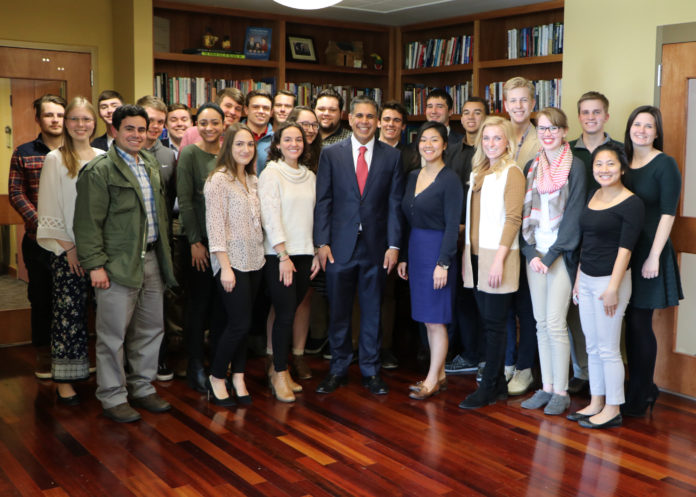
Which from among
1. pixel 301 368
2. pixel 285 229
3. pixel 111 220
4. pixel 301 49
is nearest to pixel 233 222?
pixel 285 229

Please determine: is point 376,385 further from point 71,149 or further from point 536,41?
point 536,41

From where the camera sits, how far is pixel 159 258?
12.7 ft

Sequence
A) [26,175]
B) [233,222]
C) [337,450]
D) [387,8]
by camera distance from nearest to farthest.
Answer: [337,450]
[233,222]
[26,175]
[387,8]

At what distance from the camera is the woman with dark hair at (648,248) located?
369 centimetres

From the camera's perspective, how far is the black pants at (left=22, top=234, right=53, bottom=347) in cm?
450

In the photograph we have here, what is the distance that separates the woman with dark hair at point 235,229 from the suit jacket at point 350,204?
380 mm

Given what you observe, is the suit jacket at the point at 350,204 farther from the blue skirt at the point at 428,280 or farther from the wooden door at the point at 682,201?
the wooden door at the point at 682,201

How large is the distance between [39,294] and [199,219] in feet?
3.95

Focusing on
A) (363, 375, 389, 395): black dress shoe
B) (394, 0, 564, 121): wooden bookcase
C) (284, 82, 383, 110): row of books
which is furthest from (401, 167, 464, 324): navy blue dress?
(284, 82, 383, 110): row of books

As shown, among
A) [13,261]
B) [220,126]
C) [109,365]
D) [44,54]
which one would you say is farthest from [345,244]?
[44,54]

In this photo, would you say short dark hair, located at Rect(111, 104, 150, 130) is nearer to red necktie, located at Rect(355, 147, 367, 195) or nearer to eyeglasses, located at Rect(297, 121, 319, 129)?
eyeglasses, located at Rect(297, 121, 319, 129)

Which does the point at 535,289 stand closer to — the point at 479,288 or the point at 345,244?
the point at 479,288

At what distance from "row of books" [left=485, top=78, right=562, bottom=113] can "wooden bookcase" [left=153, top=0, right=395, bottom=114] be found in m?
1.15

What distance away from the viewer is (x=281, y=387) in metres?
4.09
